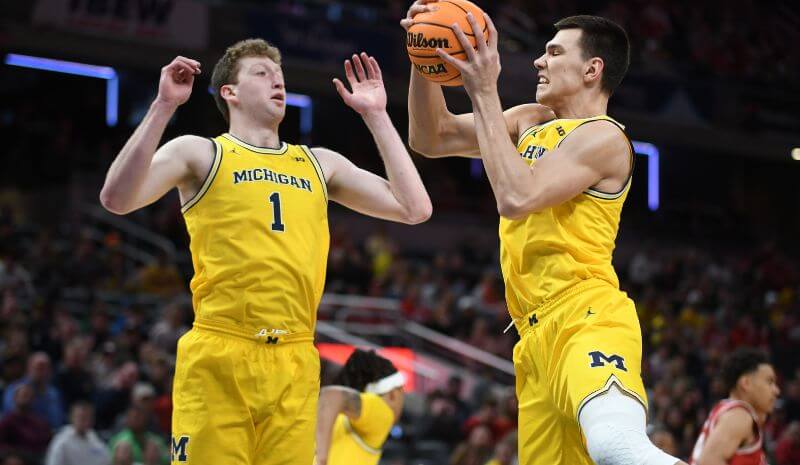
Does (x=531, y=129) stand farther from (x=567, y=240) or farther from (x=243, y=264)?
(x=243, y=264)

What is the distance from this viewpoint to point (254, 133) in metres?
4.88

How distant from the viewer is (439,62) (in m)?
4.52

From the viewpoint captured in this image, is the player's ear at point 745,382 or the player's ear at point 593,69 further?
the player's ear at point 745,382

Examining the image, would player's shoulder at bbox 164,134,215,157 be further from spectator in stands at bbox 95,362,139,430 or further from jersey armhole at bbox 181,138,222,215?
spectator in stands at bbox 95,362,139,430

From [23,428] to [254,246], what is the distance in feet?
20.7

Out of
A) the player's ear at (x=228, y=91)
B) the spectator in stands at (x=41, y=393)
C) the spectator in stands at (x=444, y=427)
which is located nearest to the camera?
the player's ear at (x=228, y=91)

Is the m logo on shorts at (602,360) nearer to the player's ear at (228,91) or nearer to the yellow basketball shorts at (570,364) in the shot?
the yellow basketball shorts at (570,364)

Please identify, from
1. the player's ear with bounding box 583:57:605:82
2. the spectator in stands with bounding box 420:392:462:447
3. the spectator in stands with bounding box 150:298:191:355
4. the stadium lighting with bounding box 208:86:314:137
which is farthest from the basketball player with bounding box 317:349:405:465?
the stadium lighting with bounding box 208:86:314:137

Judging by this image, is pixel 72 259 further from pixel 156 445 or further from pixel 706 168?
pixel 706 168

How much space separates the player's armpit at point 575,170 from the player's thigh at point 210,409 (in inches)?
48.8

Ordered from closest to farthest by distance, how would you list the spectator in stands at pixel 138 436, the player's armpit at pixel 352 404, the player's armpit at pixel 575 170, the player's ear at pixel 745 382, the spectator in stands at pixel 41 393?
the player's armpit at pixel 575 170 → the player's armpit at pixel 352 404 → the player's ear at pixel 745 382 → the spectator in stands at pixel 138 436 → the spectator in stands at pixel 41 393

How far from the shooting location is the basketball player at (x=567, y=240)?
→ 13.5ft

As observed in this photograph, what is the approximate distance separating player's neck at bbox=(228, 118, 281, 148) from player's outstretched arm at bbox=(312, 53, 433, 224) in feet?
0.71

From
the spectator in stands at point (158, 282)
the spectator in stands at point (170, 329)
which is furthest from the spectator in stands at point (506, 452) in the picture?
the spectator in stands at point (158, 282)
